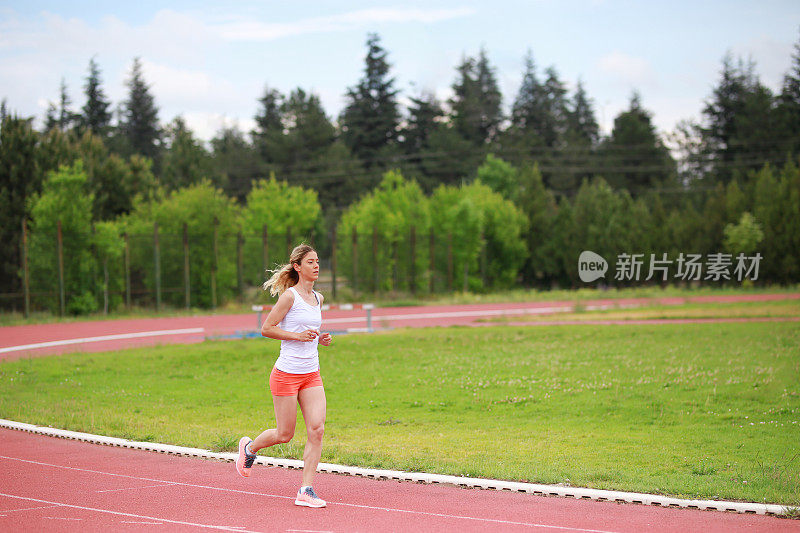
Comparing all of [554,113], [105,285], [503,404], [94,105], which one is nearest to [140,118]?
[94,105]

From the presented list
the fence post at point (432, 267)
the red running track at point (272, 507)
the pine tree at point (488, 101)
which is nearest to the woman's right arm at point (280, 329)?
the red running track at point (272, 507)

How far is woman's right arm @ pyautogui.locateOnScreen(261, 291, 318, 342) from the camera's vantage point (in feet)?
26.7

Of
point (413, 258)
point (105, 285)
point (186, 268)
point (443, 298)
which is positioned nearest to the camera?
point (105, 285)

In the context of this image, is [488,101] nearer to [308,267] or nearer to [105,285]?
[105,285]

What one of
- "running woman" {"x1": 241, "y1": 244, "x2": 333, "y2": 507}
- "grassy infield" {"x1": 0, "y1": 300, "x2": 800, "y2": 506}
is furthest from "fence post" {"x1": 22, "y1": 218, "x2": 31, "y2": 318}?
"running woman" {"x1": 241, "y1": 244, "x2": 333, "y2": 507}

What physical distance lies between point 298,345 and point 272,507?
163cm

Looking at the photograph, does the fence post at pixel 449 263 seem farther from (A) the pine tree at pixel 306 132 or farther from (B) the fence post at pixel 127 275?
(A) the pine tree at pixel 306 132

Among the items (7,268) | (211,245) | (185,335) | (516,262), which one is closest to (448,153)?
(516,262)

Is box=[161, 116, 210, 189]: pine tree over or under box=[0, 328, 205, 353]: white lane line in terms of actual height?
over

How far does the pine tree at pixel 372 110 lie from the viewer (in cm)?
9762

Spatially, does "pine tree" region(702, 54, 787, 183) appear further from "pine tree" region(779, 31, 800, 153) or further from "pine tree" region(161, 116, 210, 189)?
"pine tree" region(161, 116, 210, 189)

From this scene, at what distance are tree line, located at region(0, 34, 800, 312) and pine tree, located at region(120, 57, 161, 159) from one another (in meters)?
0.15

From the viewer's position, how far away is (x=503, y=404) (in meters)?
14.9

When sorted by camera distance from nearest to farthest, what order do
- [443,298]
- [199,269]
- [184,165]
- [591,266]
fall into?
1. [199,269]
2. [443,298]
3. [591,266]
4. [184,165]
